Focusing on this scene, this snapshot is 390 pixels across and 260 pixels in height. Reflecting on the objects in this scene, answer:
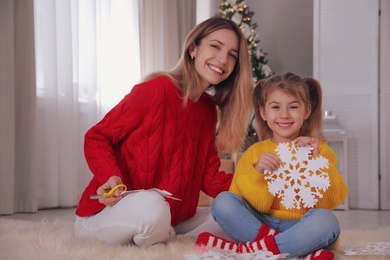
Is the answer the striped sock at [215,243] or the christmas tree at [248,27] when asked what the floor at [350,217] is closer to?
the striped sock at [215,243]

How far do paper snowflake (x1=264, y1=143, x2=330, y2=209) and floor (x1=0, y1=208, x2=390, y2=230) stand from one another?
1.26 m

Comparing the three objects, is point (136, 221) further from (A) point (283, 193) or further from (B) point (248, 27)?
(B) point (248, 27)

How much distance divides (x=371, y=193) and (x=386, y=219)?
2.60 ft

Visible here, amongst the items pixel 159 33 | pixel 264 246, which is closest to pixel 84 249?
pixel 264 246

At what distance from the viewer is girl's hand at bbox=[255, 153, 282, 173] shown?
61.2 inches

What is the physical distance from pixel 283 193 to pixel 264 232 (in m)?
0.14

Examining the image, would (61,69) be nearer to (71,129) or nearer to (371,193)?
(71,129)

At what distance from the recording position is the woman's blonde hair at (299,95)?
5.50 feet

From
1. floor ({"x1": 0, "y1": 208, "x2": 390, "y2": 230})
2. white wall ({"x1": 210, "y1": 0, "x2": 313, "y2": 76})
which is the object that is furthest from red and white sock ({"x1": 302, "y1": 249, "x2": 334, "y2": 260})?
white wall ({"x1": 210, "y1": 0, "x2": 313, "y2": 76})

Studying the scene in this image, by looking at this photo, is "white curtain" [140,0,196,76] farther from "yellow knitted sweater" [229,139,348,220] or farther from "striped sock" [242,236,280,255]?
"striped sock" [242,236,280,255]

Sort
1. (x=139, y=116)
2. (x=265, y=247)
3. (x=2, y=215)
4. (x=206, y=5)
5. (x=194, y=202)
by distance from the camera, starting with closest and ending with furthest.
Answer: (x=265, y=247) < (x=139, y=116) < (x=194, y=202) < (x=2, y=215) < (x=206, y=5)

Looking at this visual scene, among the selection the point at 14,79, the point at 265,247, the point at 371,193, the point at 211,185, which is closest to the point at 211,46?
the point at 211,185

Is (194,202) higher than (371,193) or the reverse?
higher

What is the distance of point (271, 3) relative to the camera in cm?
511
